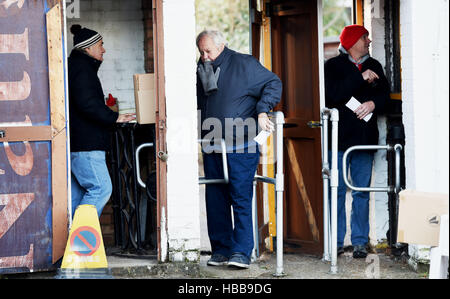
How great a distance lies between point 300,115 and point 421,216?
2.62 meters

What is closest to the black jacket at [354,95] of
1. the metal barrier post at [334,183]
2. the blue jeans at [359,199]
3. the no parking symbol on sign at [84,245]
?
the blue jeans at [359,199]

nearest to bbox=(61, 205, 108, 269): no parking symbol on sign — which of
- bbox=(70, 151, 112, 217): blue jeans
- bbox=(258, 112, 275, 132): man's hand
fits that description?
bbox=(70, 151, 112, 217): blue jeans

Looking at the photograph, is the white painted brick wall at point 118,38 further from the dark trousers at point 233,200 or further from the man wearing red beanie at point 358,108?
the man wearing red beanie at point 358,108

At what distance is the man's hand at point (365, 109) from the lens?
720 centimetres

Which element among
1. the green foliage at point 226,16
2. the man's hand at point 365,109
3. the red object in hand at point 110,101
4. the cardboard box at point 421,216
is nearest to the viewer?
→ the cardboard box at point 421,216

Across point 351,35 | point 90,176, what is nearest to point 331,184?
point 351,35

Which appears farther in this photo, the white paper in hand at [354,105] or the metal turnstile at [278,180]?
the white paper in hand at [354,105]

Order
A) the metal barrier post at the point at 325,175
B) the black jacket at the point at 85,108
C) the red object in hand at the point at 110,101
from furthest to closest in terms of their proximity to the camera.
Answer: the red object in hand at the point at 110,101
the metal barrier post at the point at 325,175
the black jacket at the point at 85,108

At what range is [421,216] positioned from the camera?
4.96m

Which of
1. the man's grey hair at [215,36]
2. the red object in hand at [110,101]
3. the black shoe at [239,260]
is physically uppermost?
the man's grey hair at [215,36]

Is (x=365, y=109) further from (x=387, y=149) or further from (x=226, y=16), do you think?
(x=226, y=16)

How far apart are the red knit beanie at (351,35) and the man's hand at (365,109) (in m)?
0.59

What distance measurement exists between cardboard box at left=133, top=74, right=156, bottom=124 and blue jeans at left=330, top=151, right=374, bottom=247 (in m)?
1.89

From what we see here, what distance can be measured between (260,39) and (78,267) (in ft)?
9.62
